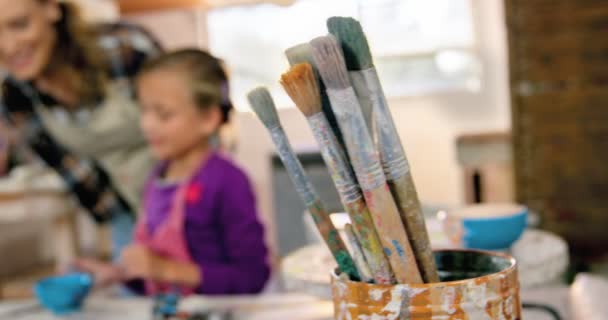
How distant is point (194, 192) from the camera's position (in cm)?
118

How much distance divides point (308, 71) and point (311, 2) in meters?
0.33

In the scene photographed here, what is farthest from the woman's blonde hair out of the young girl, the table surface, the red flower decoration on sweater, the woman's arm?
→ the table surface

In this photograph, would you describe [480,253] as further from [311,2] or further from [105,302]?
[105,302]

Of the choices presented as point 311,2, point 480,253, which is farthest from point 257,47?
point 480,253

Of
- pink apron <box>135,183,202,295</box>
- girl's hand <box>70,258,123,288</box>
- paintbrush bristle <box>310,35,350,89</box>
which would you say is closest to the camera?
paintbrush bristle <box>310,35,350,89</box>

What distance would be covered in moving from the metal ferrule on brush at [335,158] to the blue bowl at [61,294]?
2.07ft

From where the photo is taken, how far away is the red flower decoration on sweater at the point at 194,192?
1.17m

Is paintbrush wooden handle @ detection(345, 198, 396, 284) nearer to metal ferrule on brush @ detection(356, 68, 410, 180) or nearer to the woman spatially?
metal ferrule on brush @ detection(356, 68, 410, 180)

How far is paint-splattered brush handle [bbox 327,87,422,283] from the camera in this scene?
345mm

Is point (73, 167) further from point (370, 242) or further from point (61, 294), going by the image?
point (370, 242)

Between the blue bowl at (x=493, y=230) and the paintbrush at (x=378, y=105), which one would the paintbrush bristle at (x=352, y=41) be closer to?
the paintbrush at (x=378, y=105)

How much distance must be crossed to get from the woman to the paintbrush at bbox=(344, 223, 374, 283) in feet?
3.92

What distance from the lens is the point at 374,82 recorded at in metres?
0.35

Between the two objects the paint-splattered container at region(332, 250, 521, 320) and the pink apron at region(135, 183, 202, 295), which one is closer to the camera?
the paint-splattered container at region(332, 250, 521, 320)
